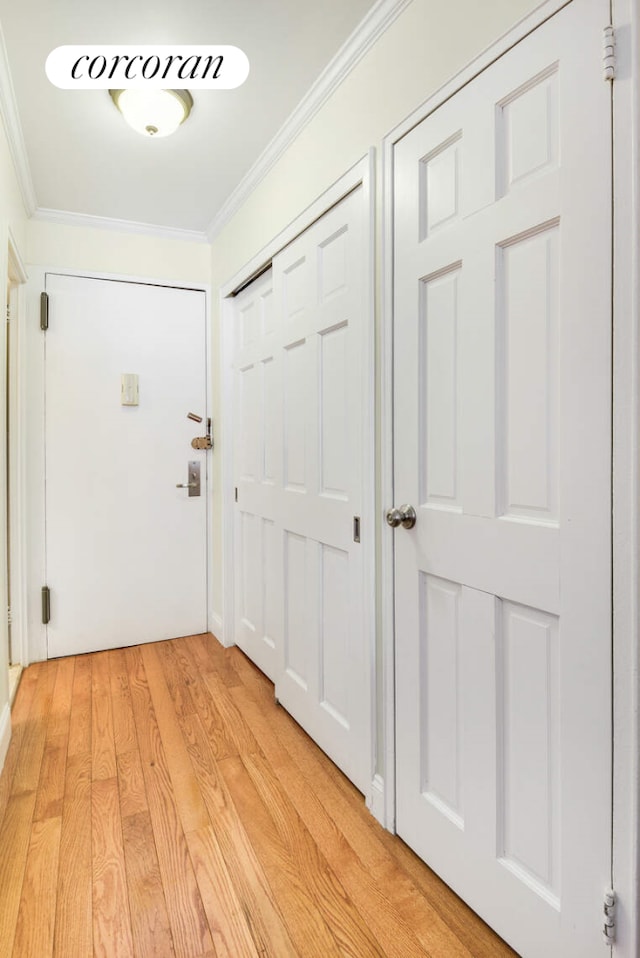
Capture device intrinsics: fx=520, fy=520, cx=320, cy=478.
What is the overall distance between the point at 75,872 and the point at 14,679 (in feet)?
4.53

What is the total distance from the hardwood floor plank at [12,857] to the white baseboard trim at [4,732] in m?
0.23

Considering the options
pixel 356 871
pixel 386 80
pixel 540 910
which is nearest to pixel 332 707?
pixel 356 871

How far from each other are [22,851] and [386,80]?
7.80ft

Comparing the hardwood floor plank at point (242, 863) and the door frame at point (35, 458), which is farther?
the door frame at point (35, 458)

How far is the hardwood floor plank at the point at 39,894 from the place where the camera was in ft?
3.81

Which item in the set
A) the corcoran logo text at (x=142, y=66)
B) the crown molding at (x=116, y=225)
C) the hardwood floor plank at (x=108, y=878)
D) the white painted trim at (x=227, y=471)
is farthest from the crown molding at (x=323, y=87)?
the hardwood floor plank at (x=108, y=878)

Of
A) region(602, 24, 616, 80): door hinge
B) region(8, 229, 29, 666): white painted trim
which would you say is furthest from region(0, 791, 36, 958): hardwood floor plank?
region(602, 24, 616, 80): door hinge

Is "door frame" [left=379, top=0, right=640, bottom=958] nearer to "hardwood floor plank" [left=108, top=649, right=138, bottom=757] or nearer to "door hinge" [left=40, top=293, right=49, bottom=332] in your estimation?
"hardwood floor plank" [left=108, top=649, right=138, bottom=757]

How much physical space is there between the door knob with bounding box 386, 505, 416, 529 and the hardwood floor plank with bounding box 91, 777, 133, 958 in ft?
3.74

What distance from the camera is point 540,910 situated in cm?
104

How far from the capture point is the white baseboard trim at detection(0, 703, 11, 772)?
1.85 metres

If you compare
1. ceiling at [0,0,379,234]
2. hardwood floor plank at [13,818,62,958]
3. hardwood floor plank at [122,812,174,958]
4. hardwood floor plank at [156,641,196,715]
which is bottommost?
hardwood floor plank at [13,818,62,958]

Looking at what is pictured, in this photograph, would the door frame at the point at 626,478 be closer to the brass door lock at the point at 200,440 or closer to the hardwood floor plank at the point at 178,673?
the hardwood floor plank at the point at 178,673

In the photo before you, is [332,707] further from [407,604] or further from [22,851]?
[22,851]
